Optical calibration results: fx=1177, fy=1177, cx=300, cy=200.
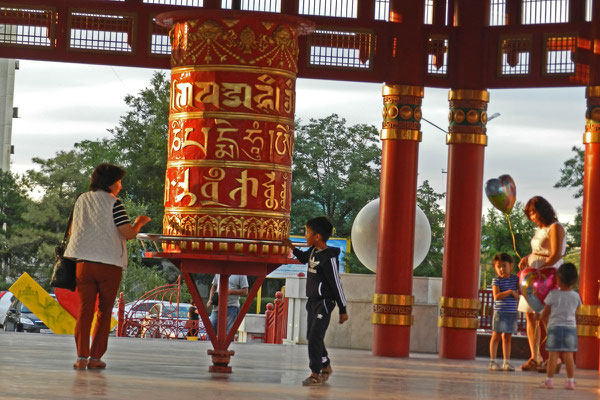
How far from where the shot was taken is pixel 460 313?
14.9 metres

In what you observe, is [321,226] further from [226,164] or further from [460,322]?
[460,322]

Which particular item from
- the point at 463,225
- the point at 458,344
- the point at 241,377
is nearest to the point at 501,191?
the point at 463,225

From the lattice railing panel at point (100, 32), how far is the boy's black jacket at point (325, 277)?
248 inches

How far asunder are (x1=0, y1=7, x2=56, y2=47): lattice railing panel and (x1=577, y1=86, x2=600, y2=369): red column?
22.4 ft

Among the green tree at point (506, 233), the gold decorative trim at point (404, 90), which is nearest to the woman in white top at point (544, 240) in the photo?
the gold decorative trim at point (404, 90)

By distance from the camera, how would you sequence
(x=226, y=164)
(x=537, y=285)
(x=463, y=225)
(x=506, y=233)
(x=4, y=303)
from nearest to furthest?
(x=226, y=164), (x=537, y=285), (x=463, y=225), (x=4, y=303), (x=506, y=233)

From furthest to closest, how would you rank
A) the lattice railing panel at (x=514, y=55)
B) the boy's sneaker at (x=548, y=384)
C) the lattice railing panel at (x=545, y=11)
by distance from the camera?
1. the lattice railing panel at (x=545, y=11)
2. the lattice railing panel at (x=514, y=55)
3. the boy's sneaker at (x=548, y=384)

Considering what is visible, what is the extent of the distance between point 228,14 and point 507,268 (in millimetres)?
4296

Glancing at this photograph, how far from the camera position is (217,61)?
10.2m

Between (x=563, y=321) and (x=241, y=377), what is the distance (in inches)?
111

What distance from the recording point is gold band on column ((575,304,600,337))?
14117 mm

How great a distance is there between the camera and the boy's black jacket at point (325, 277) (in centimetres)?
950

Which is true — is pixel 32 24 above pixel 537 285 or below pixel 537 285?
above

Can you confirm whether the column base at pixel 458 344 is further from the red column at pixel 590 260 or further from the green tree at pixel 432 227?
the green tree at pixel 432 227
